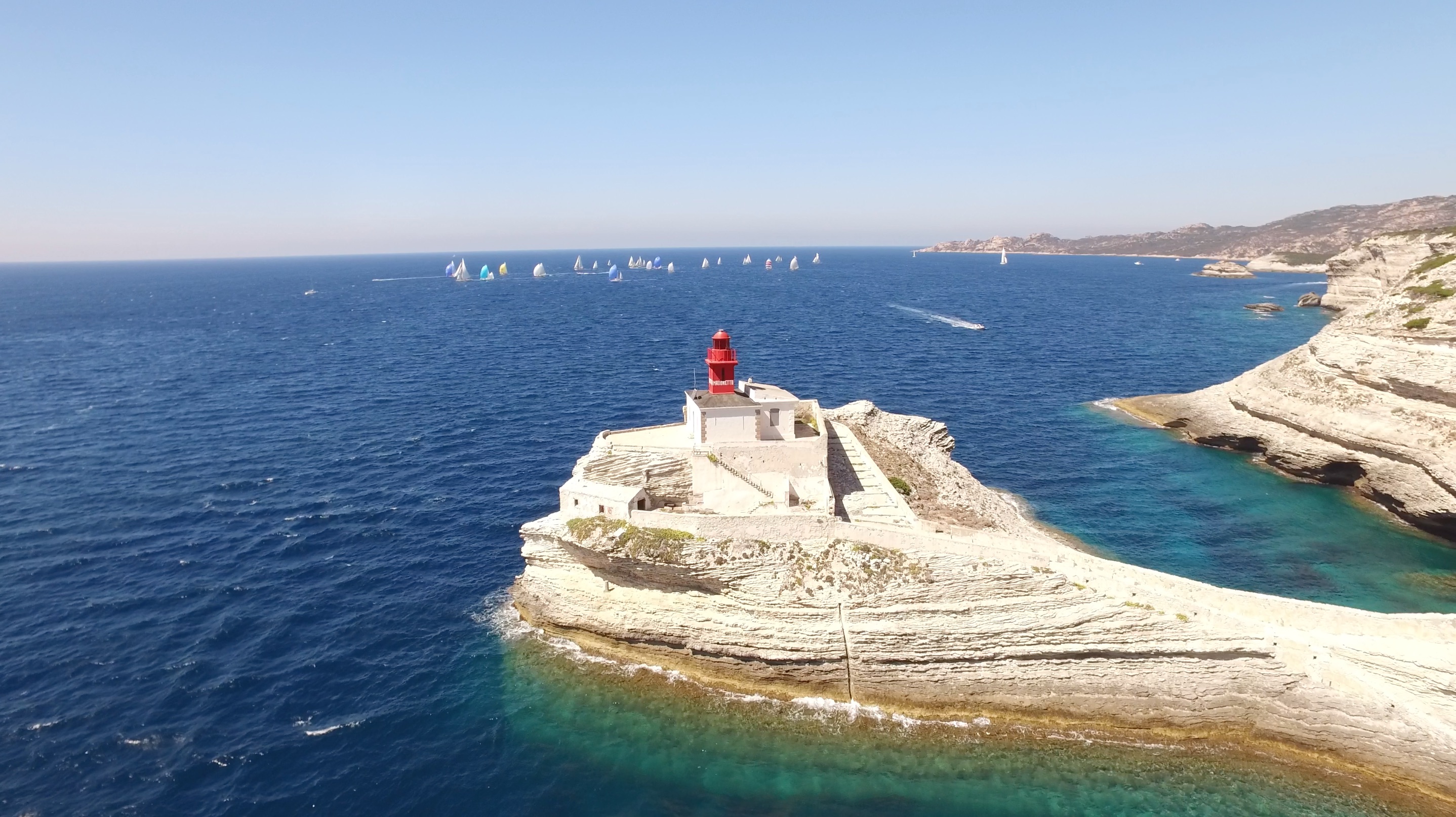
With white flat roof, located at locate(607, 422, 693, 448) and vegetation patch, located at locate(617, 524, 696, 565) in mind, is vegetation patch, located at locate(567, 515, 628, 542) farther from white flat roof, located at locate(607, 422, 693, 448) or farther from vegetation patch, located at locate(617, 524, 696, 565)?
white flat roof, located at locate(607, 422, 693, 448)

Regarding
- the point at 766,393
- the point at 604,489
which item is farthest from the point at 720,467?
the point at 604,489

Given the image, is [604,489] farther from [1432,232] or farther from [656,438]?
[1432,232]

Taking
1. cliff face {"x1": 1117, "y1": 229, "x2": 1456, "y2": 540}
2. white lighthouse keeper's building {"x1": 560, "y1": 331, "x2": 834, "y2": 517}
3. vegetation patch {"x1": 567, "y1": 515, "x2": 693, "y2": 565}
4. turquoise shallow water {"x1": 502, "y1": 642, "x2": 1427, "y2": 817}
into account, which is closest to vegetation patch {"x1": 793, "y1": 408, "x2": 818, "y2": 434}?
white lighthouse keeper's building {"x1": 560, "y1": 331, "x2": 834, "y2": 517}

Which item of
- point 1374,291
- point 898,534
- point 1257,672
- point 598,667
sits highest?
point 1374,291

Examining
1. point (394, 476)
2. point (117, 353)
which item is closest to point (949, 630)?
point (394, 476)

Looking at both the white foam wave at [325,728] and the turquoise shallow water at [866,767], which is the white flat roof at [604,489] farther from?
the white foam wave at [325,728]

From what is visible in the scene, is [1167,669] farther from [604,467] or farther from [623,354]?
Answer: [623,354]

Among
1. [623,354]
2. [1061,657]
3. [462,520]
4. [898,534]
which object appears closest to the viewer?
[1061,657]
